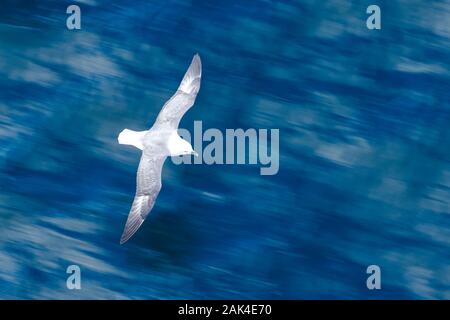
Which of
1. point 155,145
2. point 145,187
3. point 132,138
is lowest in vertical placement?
point 145,187

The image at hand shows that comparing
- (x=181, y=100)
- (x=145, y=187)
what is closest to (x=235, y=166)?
(x=181, y=100)

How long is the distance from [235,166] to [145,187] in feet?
5.04

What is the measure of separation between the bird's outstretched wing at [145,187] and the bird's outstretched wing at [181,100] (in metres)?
0.51

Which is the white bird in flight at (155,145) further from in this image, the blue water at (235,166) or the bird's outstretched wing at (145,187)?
the blue water at (235,166)

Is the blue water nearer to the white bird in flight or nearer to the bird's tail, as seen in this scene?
the white bird in flight

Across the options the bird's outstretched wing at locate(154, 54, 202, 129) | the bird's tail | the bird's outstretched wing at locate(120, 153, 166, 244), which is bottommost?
the bird's outstretched wing at locate(120, 153, 166, 244)

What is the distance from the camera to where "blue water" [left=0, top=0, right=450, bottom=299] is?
1897 centimetres

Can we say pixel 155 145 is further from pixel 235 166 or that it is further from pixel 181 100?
pixel 235 166

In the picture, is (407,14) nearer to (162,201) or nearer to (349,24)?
(349,24)

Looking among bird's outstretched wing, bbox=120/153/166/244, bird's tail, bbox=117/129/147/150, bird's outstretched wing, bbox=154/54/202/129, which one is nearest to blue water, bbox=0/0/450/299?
bird's outstretched wing, bbox=120/153/166/244

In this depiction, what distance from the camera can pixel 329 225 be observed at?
19109mm

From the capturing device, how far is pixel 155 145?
717 inches

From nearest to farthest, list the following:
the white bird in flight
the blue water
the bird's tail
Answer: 1. the white bird in flight
2. the bird's tail
3. the blue water

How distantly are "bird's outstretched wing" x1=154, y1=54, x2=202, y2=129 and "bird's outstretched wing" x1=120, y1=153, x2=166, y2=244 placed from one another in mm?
513
